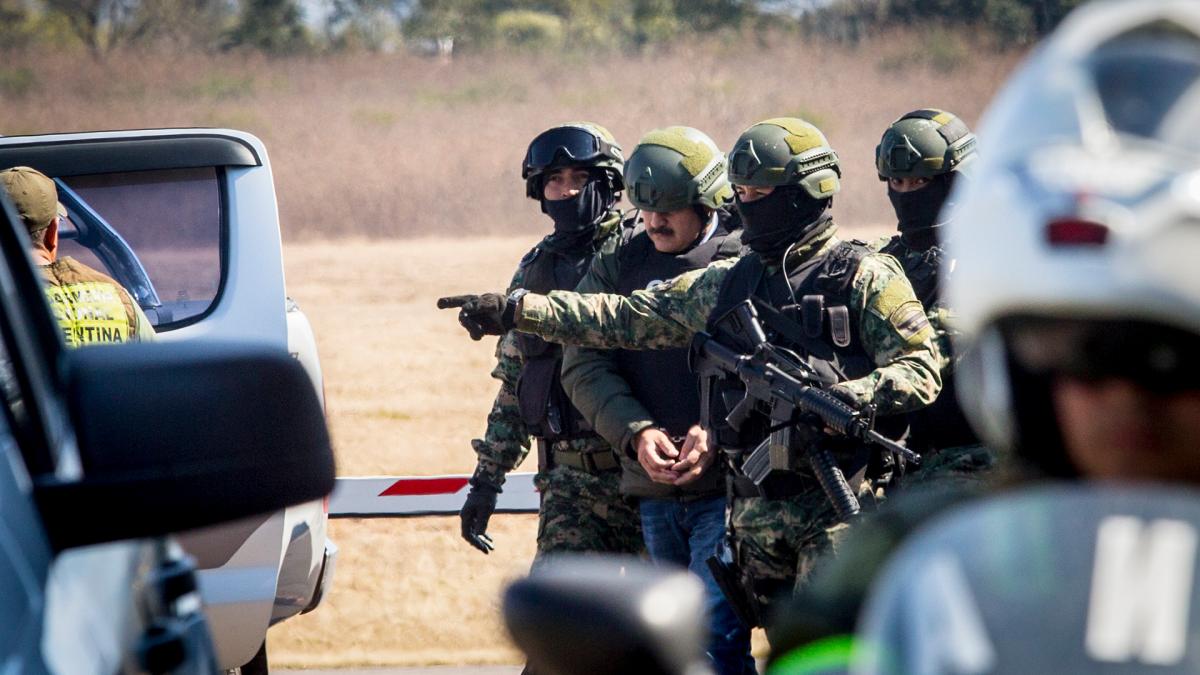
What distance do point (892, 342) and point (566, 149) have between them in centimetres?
171

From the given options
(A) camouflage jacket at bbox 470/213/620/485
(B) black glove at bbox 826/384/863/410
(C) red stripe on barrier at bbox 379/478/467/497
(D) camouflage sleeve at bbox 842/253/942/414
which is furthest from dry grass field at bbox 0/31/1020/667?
(B) black glove at bbox 826/384/863/410

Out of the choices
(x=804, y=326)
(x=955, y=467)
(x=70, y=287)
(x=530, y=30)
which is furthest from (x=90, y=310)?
(x=530, y=30)

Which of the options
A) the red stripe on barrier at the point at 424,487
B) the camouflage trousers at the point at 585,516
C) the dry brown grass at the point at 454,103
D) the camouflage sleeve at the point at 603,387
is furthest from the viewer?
the dry brown grass at the point at 454,103

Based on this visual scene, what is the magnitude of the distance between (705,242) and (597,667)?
424 cm

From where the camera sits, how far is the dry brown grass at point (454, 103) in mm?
22375

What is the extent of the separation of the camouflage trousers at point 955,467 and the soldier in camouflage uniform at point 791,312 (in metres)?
0.31

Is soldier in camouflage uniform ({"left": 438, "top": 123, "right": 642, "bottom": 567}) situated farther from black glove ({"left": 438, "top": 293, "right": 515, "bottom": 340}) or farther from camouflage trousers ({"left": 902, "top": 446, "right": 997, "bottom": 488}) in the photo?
camouflage trousers ({"left": 902, "top": 446, "right": 997, "bottom": 488})

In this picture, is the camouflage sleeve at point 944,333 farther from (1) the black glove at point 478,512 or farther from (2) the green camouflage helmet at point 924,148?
(1) the black glove at point 478,512

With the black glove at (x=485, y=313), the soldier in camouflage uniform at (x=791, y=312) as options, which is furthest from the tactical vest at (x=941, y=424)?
the black glove at (x=485, y=313)

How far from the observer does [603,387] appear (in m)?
5.25

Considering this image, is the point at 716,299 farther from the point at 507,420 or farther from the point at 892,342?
the point at 507,420

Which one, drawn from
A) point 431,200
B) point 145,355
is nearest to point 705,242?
point 145,355

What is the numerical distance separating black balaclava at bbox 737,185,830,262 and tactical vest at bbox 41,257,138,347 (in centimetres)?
165

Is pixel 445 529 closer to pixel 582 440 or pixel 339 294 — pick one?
pixel 582 440
